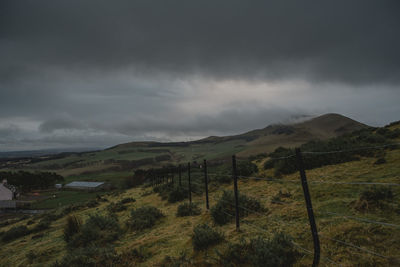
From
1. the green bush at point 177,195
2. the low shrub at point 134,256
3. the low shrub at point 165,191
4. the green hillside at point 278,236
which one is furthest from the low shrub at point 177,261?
the low shrub at point 165,191

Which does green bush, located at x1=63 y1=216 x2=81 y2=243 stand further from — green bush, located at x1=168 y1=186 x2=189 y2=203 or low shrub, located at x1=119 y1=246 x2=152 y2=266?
green bush, located at x1=168 y1=186 x2=189 y2=203

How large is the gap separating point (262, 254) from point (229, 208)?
4195 mm

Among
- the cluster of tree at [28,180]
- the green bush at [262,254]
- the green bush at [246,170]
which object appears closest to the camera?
the green bush at [262,254]

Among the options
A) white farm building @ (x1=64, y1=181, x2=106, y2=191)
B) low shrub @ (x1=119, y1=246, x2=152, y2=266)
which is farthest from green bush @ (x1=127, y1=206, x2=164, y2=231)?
white farm building @ (x1=64, y1=181, x2=106, y2=191)

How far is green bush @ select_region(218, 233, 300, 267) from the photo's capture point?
4.26 meters

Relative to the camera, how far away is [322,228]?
5.30 m

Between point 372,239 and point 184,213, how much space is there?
7.81 meters

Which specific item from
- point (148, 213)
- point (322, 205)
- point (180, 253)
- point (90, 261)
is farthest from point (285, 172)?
point (90, 261)

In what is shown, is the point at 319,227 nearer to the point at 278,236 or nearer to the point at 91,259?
the point at 278,236

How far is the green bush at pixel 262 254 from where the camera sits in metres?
4.26

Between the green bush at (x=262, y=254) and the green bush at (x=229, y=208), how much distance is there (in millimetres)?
2630

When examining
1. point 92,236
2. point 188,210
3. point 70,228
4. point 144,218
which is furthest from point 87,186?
point 188,210

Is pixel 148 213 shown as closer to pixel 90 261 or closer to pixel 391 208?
pixel 90 261

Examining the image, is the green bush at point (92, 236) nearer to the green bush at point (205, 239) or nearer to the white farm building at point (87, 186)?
the green bush at point (205, 239)
